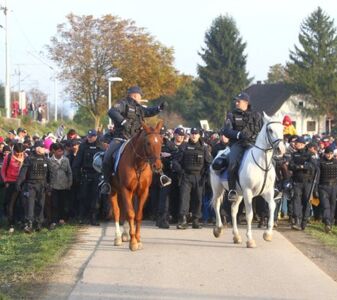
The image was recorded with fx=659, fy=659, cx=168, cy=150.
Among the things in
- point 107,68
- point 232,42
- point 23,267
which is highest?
point 232,42

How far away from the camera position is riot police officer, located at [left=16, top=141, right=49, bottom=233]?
14.1 metres

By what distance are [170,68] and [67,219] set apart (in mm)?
32972

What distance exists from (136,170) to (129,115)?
1279 mm

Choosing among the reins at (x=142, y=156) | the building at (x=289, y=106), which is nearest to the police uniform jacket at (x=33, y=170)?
the reins at (x=142, y=156)

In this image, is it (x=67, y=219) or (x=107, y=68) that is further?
(x=107, y=68)

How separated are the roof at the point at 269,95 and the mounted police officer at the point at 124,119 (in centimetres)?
6404

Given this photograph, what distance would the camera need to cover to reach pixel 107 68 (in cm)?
4553

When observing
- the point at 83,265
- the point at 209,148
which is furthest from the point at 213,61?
the point at 83,265

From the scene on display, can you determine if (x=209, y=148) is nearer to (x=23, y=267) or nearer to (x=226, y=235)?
(x=226, y=235)

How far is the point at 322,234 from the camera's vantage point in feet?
46.4

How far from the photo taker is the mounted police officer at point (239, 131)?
12.0m

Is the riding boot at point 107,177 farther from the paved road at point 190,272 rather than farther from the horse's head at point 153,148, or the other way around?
the horse's head at point 153,148

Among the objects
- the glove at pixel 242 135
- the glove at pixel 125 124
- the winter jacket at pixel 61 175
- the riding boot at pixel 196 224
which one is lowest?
the riding boot at pixel 196 224

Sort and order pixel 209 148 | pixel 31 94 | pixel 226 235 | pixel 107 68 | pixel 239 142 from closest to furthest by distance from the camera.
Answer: pixel 239 142 < pixel 226 235 < pixel 209 148 < pixel 107 68 < pixel 31 94
